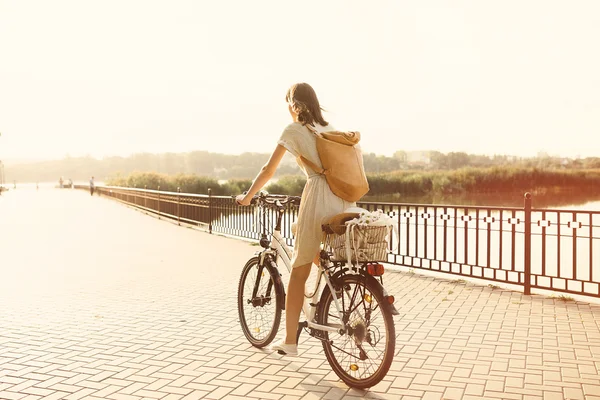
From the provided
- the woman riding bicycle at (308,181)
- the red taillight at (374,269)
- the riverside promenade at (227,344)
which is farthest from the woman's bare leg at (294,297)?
the red taillight at (374,269)

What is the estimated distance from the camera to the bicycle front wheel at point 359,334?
13.3 ft

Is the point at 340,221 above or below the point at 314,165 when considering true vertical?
below

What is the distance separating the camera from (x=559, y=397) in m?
4.14

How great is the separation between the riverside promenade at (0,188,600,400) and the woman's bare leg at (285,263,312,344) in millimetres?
353

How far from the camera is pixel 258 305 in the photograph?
542cm

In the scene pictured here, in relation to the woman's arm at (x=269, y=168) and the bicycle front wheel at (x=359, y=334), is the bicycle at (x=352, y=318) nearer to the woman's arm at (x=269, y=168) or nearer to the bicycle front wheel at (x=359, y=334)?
the bicycle front wheel at (x=359, y=334)

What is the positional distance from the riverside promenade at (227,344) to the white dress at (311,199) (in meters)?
1.05

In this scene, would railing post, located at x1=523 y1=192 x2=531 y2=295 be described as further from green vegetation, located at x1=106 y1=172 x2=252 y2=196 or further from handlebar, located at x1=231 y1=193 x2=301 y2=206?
green vegetation, located at x1=106 y1=172 x2=252 y2=196

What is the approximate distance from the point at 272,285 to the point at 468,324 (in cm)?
230

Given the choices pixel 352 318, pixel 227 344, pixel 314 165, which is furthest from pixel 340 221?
pixel 227 344

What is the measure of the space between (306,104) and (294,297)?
4.71 feet

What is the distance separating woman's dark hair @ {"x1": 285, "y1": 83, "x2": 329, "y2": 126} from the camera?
4.39 m

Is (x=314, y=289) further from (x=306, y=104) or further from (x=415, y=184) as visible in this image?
(x=415, y=184)

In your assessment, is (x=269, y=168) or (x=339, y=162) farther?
(x=269, y=168)
